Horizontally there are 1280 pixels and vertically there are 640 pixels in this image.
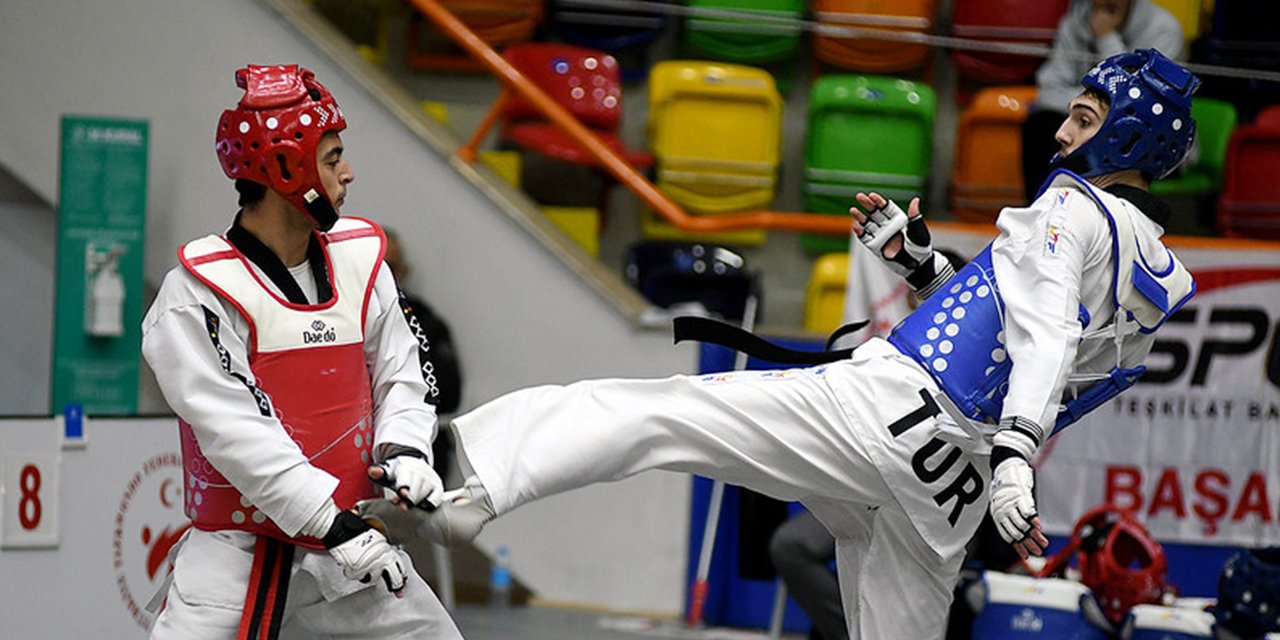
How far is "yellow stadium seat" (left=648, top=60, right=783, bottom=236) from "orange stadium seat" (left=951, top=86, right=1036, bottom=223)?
3.25ft

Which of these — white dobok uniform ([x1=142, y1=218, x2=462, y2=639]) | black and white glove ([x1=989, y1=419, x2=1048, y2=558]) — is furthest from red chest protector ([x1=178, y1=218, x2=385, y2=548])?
black and white glove ([x1=989, y1=419, x2=1048, y2=558])

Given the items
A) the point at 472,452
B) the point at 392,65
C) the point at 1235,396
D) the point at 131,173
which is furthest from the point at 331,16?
the point at 472,452

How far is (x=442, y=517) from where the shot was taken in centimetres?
364

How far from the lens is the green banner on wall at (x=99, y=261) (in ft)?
24.4

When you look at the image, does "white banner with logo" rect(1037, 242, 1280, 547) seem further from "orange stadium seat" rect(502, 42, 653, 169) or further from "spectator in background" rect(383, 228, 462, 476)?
"orange stadium seat" rect(502, 42, 653, 169)

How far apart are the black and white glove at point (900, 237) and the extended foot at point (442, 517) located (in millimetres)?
1385

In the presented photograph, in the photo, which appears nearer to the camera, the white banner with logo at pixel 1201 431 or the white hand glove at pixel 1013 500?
the white hand glove at pixel 1013 500

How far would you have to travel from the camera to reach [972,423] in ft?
13.2

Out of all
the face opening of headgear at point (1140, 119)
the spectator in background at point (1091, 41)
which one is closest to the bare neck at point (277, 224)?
the face opening of headgear at point (1140, 119)

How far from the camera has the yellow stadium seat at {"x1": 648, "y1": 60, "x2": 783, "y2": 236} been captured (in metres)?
8.80

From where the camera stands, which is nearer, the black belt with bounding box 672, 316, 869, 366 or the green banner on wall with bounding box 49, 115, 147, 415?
the black belt with bounding box 672, 316, 869, 366

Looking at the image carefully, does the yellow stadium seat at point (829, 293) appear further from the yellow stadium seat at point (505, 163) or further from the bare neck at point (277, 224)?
the bare neck at point (277, 224)

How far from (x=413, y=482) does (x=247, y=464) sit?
35cm

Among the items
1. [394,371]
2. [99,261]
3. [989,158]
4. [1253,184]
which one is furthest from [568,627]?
[1253,184]
